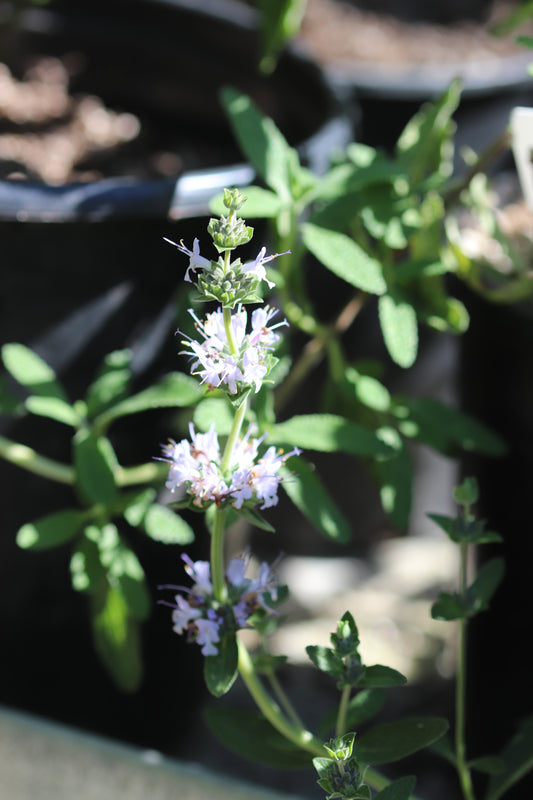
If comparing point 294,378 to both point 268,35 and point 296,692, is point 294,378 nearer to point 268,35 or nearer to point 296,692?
point 268,35

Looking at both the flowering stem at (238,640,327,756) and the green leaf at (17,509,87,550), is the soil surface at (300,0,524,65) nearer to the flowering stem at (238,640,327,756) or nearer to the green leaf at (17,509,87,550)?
the green leaf at (17,509,87,550)

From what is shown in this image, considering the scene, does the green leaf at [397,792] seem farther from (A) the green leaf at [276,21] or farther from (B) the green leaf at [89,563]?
(A) the green leaf at [276,21]

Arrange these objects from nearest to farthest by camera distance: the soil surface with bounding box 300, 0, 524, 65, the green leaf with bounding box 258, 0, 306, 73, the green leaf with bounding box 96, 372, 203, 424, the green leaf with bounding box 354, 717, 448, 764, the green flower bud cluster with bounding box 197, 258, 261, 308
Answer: the green flower bud cluster with bounding box 197, 258, 261, 308
the green leaf with bounding box 354, 717, 448, 764
the green leaf with bounding box 96, 372, 203, 424
the green leaf with bounding box 258, 0, 306, 73
the soil surface with bounding box 300, 0, 524, 65

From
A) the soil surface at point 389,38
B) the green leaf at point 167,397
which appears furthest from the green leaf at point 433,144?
the soil surface at point 389,38

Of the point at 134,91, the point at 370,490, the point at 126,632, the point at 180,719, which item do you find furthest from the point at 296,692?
the point at 134,91

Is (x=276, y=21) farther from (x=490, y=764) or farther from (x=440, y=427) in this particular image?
(x=490, y=764)

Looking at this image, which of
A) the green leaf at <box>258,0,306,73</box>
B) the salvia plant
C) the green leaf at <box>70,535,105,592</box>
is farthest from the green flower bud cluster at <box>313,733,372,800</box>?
the green leaf at <box>258,0,306,73</box>

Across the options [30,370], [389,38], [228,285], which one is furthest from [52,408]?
[389,38]
